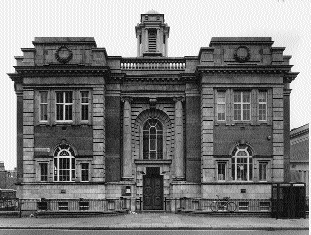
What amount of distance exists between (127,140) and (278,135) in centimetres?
1024

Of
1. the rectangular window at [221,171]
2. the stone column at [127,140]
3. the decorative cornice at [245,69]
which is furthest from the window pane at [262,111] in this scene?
the stone column at [127,140]

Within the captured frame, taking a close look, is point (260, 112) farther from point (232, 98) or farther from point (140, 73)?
point (140, 73)

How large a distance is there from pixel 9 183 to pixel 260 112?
39.9 metres

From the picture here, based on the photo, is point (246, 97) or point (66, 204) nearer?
point (66, 204)

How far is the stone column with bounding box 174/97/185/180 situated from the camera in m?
30.6

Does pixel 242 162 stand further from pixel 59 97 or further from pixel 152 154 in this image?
pixel 59 97

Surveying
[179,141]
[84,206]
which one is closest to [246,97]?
[179,141]

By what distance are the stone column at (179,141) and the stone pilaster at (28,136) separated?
970 centimetres

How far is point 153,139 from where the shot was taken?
31891 mm

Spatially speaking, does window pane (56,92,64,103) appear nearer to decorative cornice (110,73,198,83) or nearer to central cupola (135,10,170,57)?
decorative cornice (110,73,198,83)

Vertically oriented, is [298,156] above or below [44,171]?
above

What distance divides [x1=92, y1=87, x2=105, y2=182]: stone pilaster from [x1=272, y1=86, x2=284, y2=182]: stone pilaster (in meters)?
11.3

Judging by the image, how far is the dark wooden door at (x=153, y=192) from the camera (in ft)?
102

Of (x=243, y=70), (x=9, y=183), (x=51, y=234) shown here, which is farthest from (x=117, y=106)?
(x=9, y=183)
